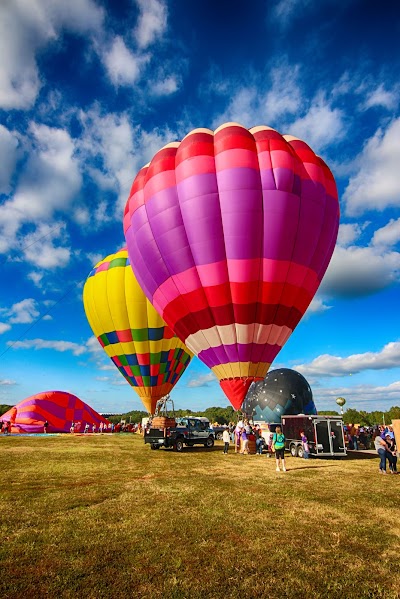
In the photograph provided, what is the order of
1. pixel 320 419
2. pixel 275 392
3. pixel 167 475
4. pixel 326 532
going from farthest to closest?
pixel 275 392, pixel 320 419, pixel 167 475, pixel 326 532

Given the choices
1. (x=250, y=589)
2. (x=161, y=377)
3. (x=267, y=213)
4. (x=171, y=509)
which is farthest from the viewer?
(x=161, y=377)

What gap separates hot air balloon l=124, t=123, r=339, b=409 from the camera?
16500 mm

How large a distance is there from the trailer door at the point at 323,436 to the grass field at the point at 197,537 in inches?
275

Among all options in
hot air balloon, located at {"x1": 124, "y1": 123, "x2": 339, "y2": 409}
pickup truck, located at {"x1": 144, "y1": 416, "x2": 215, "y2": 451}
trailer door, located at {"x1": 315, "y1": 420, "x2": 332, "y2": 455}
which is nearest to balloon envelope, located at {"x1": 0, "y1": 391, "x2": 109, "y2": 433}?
pickup truck, located at {"x1": 144, "y1": 416, "x2": 215, "y2": 451}

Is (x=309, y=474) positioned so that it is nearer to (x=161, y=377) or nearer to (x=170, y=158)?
(x=170, y=158)

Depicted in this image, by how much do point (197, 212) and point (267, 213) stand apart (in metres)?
3.08

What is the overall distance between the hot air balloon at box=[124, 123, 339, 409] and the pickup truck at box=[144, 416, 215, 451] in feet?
15.6

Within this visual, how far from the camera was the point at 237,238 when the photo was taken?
16453mm

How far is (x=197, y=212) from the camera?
1680cm

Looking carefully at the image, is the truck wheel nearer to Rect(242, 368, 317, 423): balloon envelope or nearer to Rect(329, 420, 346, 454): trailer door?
Rect(329, 420, 346, 454): trailer door

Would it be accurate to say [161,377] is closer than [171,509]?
No

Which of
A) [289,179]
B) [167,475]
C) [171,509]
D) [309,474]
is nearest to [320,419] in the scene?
[309,474]

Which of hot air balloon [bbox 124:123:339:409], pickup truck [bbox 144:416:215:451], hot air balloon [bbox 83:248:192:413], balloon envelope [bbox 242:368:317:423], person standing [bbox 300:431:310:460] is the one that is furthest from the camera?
balloon envelope [bbox 242:368:317:423]

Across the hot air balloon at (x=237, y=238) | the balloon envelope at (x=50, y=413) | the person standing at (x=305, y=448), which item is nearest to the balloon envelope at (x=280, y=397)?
the person standing at (x=305, y=448)
